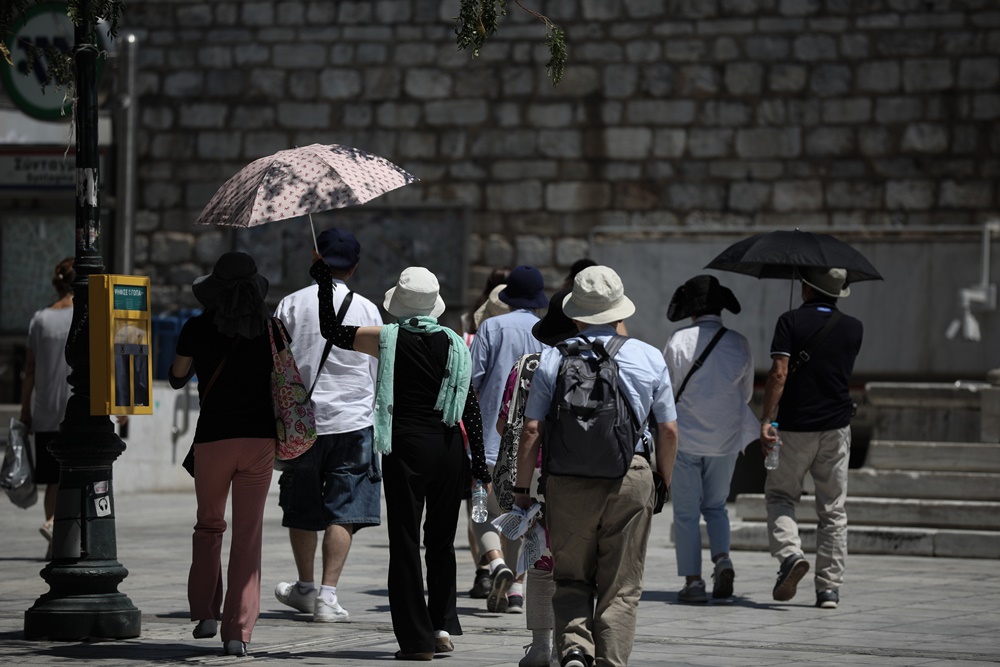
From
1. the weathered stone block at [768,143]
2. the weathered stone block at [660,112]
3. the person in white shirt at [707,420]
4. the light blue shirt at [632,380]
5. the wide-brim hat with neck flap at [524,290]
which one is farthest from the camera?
the weathered stone block at [660,112]

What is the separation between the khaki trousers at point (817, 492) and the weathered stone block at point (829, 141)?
854 cm

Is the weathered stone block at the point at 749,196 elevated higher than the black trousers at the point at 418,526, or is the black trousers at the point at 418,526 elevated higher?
the weathered stone block at the point at 749,196

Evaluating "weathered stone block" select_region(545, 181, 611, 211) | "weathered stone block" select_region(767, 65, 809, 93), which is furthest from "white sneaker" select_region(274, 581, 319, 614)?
"weathered stone block" select_region(767, 65, 809, 93)

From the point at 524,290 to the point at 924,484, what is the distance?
14.2 ft

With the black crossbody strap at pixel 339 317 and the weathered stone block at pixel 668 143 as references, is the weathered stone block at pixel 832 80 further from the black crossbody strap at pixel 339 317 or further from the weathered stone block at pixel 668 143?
the black crossbody strap at pixel 339 317

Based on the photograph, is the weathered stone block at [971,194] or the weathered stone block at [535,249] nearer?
the weathered stone block at [971,194]

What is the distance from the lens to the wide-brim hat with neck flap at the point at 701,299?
9203mm

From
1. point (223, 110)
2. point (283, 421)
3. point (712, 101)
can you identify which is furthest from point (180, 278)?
point (283, 421)

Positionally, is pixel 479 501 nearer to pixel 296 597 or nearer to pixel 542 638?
pixel 542 638

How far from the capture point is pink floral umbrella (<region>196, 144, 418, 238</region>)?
7.04 metres

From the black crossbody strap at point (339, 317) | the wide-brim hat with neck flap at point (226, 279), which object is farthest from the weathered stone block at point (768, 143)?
the wide-brim hat with neck flap at point (226, 279)

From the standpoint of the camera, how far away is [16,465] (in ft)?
33.1

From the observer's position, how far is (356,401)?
8102 mm

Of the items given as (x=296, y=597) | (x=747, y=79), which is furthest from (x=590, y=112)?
(x=296, y=597)
